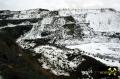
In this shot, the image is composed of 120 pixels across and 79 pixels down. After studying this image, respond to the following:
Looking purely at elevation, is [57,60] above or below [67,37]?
above

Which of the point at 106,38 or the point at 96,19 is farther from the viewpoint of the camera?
the point at 96,19

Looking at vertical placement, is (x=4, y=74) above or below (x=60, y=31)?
above

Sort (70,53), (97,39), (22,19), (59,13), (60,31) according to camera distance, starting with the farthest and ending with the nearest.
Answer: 1. (59,13)
2. (22,19)
3. (60,31)
4. (97,39)
5. (70,53)

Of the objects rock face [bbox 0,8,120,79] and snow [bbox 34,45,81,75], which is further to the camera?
rock face [bbox 0,8,120,79]

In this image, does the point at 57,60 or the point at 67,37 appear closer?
the point at 57,60

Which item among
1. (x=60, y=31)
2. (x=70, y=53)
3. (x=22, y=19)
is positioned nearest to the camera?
(x=70, y=53)

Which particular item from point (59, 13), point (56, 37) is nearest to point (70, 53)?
point (56, 37)

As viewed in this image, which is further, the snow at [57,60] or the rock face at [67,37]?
the rock face at [67,37]

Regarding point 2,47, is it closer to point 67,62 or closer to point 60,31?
point 67,62
